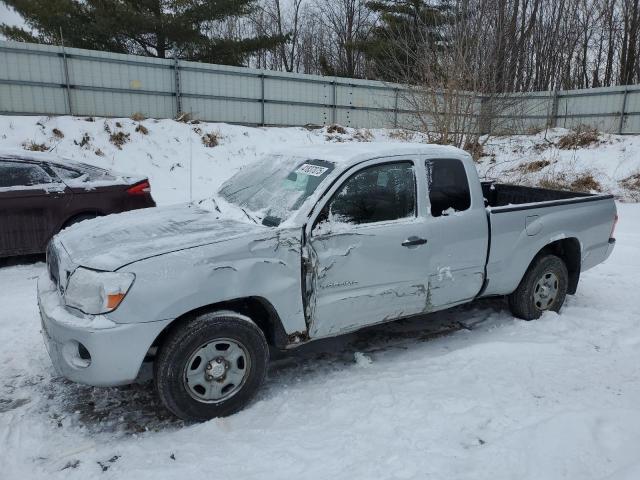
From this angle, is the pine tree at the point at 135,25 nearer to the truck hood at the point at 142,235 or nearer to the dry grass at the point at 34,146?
the dry grass at the point at 34,146

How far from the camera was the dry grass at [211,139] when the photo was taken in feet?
49.4

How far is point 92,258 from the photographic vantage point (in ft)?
10.3

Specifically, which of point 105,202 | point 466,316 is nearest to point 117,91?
point 105,202

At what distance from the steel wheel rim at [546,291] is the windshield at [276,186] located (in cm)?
263

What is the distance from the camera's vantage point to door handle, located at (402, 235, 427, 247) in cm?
389

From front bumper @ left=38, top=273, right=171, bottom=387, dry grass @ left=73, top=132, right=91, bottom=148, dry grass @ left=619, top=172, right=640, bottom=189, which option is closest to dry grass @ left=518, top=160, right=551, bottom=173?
dry grass @ left=619, top=172, right=640, bottom=189

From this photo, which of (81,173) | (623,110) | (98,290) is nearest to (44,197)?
(81,173)

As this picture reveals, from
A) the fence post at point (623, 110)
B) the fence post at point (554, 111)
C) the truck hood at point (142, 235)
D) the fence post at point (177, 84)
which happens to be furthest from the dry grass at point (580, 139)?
the truck hood at point (142, 235)

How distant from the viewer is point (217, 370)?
3.25m

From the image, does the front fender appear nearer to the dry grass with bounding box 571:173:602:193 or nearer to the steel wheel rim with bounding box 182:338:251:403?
the steel wheel rim with bounding box 182:338:251:403

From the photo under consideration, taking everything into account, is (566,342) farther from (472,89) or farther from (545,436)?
(472,89)

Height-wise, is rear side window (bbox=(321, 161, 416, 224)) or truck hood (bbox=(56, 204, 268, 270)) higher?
rear side window (bbox=(321, 161, 416, 224))

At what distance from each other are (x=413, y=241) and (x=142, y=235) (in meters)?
2.02

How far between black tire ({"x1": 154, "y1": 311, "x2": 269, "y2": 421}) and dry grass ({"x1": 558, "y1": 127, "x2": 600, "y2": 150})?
17.6m
